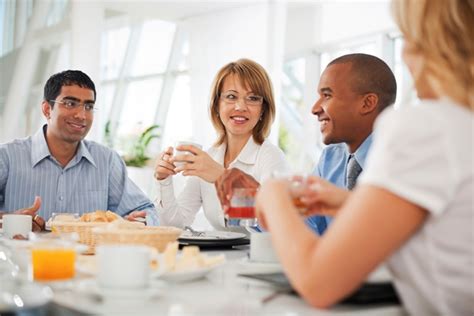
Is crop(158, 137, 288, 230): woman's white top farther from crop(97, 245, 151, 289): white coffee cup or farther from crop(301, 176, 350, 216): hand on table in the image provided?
crop(97, 245, 151, 289): white coffee cup

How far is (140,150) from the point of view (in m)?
8.32

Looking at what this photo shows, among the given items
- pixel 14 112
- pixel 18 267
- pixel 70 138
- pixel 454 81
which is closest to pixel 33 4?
pixel 14 112

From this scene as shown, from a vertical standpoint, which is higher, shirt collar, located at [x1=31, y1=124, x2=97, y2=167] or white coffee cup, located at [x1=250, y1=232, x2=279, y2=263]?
shirt collar, located at [x1=31, y1=124, x2=97, y2=167]

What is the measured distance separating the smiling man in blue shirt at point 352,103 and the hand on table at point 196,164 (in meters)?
0.46

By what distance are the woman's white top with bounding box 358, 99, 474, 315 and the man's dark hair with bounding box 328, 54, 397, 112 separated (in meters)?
1.59

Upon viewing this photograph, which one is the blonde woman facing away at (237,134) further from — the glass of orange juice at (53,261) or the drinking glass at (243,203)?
the glass of orange juice at (53,261)

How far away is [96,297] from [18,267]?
0.49 metres

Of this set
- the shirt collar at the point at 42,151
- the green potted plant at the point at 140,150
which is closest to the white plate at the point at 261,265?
the shirt collar at the point at 42,151

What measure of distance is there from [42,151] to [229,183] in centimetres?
178

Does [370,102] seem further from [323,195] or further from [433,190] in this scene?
[433,190]

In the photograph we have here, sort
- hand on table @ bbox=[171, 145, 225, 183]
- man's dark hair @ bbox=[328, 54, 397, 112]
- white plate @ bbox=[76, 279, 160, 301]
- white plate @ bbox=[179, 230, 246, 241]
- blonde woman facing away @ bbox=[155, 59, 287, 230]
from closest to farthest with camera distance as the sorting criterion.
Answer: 1. white plate @ bbox=[76, 279, 160, 301]
2. white plate @ bbox=[179, 230, 246, 241]
3. hand on table @ bbox=[171, 145, 225, 183]
4. man's dark hair @ bbox=[328, 54, 397, 112]
5. blonde woman facing away @ bbox=[155, 59, 287, 230]

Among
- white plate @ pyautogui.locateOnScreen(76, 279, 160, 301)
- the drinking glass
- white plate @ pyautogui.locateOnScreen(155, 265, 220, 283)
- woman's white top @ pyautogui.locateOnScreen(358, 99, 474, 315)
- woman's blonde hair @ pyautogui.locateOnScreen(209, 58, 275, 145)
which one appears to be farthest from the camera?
woman's blonde hair @ pyautogui.locateOnScreen(209, 58, 275, 145)

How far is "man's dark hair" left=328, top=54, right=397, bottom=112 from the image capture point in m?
2.71

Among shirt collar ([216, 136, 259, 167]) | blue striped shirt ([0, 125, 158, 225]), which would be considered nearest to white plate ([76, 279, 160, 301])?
blue striped shirt ([0, 125, 158, 225])
